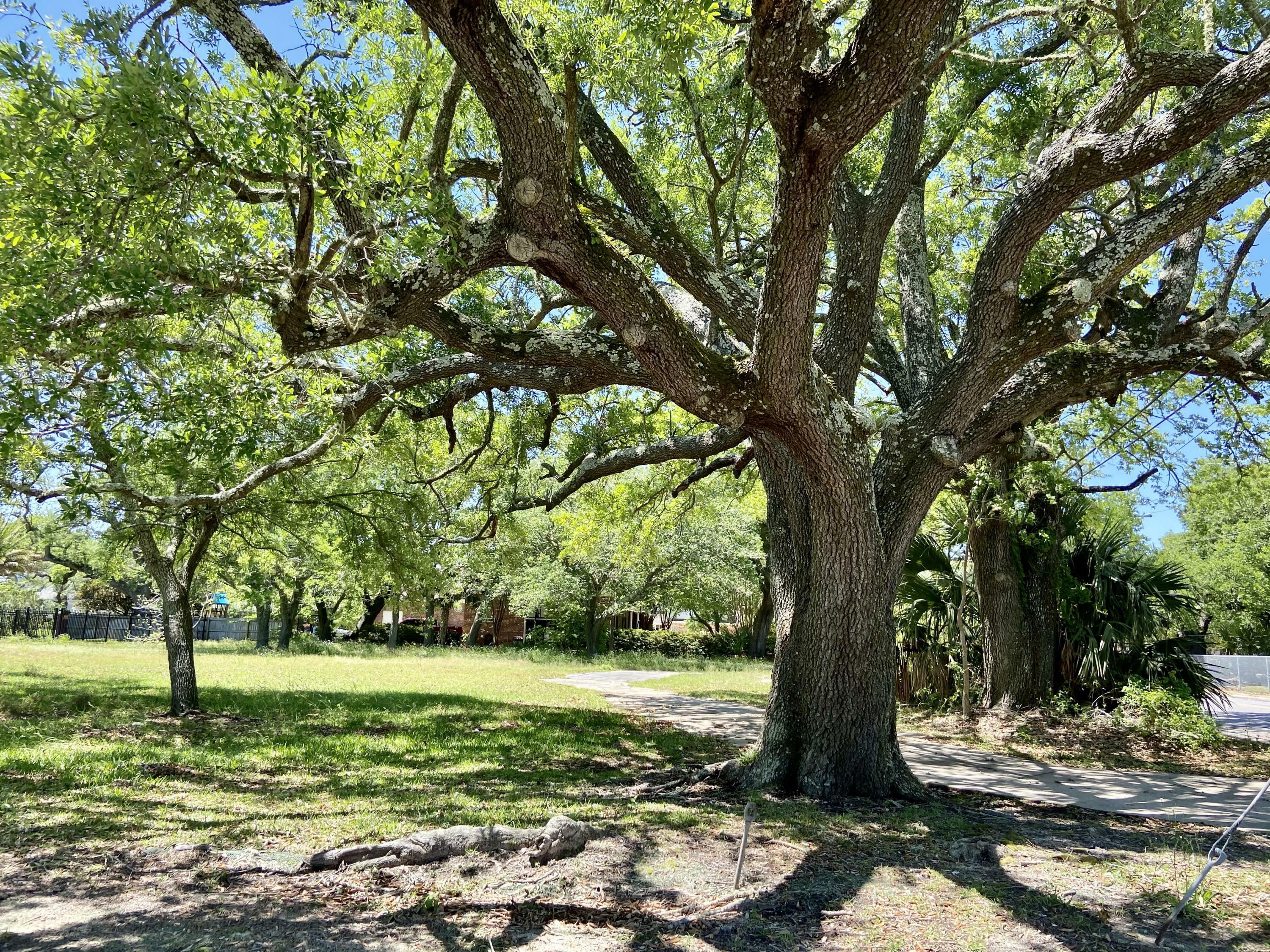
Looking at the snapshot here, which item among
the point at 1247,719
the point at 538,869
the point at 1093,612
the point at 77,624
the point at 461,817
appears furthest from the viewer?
the point at 77,624

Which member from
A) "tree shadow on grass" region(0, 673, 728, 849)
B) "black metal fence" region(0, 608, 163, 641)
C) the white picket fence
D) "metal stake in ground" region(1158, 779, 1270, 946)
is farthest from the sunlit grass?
"black metal fence" region(0, 608, 163, 641)

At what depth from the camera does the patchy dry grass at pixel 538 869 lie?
12.2ft

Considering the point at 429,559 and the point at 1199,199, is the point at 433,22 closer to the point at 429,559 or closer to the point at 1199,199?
the point at 1199,199

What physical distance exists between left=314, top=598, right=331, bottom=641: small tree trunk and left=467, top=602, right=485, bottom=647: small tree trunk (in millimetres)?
6198

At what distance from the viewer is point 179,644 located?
35.2 feet

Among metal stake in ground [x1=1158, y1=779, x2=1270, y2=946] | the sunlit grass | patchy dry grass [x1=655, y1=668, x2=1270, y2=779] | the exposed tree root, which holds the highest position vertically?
metal stake in ground [x1=1158, y1=779, x2=1270, y2=946]

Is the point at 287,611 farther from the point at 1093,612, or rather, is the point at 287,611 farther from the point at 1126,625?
the point at 1126,625

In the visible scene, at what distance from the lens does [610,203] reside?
20.3 ft

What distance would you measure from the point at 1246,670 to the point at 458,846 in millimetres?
30766

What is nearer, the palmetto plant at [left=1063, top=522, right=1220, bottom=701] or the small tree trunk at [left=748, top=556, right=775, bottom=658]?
the palmetto plant at [left=1063, top=522, right=1220, bottom=701]

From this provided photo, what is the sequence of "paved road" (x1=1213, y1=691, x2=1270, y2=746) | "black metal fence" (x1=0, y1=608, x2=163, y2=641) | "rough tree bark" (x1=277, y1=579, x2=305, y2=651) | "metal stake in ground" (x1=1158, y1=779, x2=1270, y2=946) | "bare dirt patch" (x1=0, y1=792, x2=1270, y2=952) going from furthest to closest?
1. "black metal fence" (x1=0, y1=608, x2=163, y2=641)
2. "rough tree bark" (x1=277, y1=579, x2=305, y2=651)
3. "paved road" (x1=1213, y1=691, x2=1270, y2=746)
4. "bare dirt patch" (x1=0, y1=792, x2=1270, y2=952)
5. "metal stake in ground" (x1=1158, y1=779, x2=1270, y2=946)

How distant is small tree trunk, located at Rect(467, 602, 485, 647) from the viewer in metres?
35.8

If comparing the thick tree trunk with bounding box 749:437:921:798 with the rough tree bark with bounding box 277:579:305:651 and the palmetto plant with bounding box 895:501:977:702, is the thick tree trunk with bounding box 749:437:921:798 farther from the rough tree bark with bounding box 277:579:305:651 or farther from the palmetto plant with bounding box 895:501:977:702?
the rough tree bark with bounding box 277:579:305:651

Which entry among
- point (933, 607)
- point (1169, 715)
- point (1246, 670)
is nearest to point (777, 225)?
point (1169, 715)
